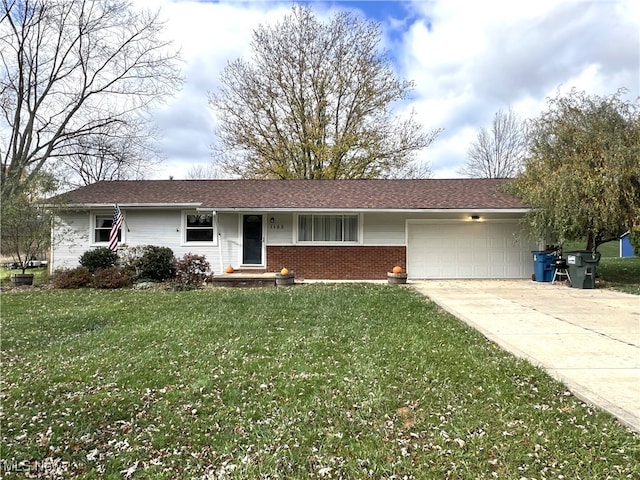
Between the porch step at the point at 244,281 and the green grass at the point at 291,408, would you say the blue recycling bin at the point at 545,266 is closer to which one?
the green grass at the point at 291,408

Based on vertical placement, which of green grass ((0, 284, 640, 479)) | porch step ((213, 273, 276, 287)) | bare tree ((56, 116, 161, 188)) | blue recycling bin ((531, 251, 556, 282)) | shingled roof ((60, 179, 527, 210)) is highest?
bare tree ((56, 116, 161, 188))

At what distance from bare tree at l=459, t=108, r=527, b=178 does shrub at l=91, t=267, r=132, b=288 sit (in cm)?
2675

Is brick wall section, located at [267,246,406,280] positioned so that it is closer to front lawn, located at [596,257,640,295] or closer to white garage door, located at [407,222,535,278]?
white garage door, located at [407,222,535,278]

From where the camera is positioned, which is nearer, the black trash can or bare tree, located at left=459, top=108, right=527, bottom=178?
the black trash can

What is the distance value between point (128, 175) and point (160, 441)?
2991 centimetres

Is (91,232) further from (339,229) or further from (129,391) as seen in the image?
(129,391)

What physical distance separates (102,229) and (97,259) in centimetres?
158

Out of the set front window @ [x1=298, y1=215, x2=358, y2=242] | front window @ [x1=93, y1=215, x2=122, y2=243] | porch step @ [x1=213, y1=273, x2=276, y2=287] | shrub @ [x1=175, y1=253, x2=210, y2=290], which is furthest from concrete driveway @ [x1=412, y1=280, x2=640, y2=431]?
front window @ [x1=93, y1=215, x2=122, y2=243]

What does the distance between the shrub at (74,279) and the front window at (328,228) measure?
6.42 m

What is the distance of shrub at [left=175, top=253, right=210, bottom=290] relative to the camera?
38.0ft

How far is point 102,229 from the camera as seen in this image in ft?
45.1

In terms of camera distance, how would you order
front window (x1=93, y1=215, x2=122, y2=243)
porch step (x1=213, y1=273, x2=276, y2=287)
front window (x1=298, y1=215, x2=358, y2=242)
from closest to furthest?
porch step (x1=213, y1=273, x2=276, y2=287)
front window (x1=298, y1=215, x2=358, y2=242)
front window (x1=93, y1=215, x2=122, y2=243)

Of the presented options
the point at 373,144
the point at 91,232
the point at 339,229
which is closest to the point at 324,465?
the point at 339,229

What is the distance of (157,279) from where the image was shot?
1264 centimetres
